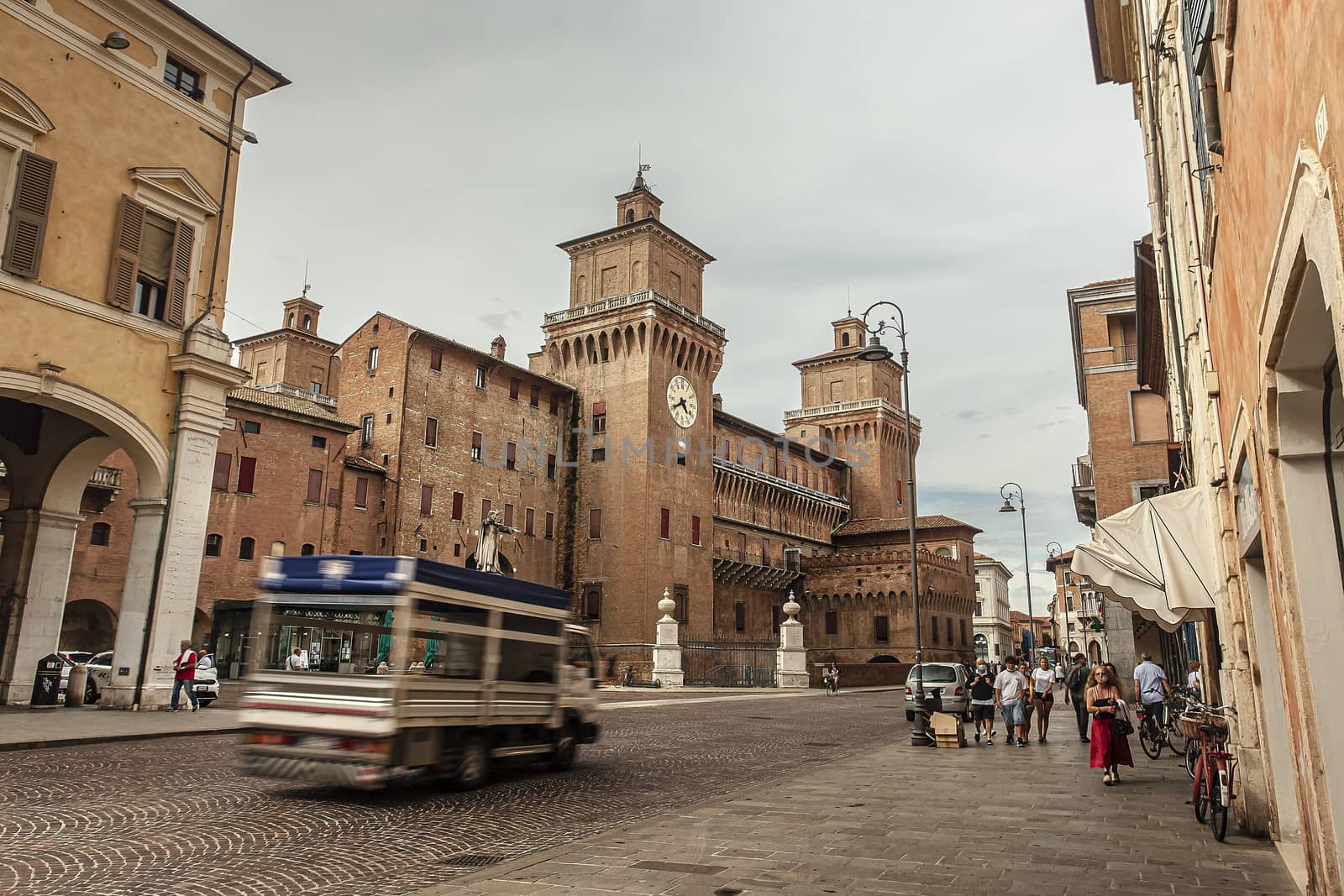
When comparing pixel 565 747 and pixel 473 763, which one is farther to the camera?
pixel 565 747

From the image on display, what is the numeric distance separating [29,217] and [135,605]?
6920 mm

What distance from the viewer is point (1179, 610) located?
10148 millimetres

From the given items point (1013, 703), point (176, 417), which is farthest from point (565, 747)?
point (176, 417)

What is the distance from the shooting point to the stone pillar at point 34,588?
17.7m

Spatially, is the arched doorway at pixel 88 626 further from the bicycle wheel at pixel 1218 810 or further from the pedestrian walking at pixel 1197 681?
the bicycle wheel at pixel 1218 810

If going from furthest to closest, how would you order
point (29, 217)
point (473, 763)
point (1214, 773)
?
point (29, 217), point (473, 763), point (1214, 773)

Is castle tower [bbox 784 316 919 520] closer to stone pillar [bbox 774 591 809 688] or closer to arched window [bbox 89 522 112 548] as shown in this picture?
stone pillar [bbox 774 591 809 688]

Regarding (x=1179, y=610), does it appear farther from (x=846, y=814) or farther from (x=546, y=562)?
(x=546, y=562)

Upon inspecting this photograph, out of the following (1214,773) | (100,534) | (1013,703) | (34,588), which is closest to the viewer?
(1214,773)

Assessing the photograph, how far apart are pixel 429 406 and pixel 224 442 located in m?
9.21

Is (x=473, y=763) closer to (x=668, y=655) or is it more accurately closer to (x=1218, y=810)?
(x=1218, y=810)

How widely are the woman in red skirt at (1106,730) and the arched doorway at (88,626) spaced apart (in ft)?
101

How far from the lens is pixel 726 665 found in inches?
1800

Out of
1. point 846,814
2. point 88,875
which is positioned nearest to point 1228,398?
point 846,814
